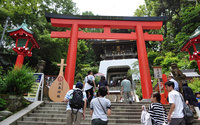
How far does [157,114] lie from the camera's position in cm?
230

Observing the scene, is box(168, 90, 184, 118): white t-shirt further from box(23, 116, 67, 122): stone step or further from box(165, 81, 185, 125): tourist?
box(23, 116, 67, 122): stone step

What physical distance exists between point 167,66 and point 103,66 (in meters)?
7.55

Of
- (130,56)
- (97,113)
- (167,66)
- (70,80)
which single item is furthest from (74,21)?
(130,56)

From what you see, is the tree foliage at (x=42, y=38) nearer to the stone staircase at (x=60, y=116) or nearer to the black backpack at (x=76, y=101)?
the stone staircase at (x=60, y=116)

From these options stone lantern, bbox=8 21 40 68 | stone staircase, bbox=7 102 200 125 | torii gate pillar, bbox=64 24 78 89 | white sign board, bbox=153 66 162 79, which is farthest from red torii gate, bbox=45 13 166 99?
stone staircase, bbox=7 102 200 125

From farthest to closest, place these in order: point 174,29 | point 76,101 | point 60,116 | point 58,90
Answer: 1. point 174,29
2. point 58,90
3. point 60,116
4. point 76,101

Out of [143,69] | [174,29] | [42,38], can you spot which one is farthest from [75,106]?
[174,29]

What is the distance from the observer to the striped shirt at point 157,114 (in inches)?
88.8

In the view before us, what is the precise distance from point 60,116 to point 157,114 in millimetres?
3667

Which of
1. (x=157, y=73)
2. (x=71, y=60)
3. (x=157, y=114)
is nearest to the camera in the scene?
(x=157, y=114)

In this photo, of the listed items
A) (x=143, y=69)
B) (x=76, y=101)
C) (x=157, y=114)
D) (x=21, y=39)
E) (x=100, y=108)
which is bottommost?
(x=157, y=114)

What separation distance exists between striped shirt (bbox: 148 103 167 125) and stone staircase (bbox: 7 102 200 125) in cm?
225

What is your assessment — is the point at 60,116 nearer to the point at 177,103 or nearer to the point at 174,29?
the point at 177,103

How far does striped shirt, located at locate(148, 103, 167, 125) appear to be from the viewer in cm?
226
